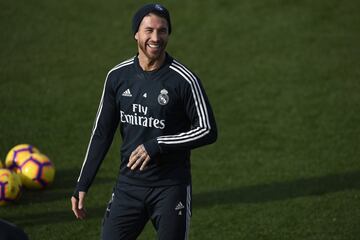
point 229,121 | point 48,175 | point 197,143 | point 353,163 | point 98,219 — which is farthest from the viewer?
point 229,121

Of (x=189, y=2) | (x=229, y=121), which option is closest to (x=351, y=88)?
(x=229, y=121)

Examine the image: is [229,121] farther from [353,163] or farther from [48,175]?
[48,175]

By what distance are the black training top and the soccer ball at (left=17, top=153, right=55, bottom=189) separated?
14.4 feet

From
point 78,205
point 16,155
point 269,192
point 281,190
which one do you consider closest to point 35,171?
point 16,155

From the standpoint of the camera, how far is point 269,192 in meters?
11.2

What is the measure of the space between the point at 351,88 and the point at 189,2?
5.92m

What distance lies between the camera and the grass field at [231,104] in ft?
34.1

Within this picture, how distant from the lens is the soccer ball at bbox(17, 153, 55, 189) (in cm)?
1108

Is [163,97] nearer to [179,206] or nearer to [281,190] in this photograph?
[179,206]

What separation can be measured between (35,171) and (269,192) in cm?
362

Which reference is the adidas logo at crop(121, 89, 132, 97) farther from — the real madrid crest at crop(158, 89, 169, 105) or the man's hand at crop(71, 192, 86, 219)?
the man's hand at crop(71, 192, 86, 219)

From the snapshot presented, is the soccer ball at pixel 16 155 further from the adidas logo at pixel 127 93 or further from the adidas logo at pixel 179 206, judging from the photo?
the adidas logo at pixel 179 206

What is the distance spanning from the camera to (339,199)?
428 inches

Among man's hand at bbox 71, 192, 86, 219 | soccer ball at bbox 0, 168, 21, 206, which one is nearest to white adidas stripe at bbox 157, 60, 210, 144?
man's hand at bbox 71, 192, 86, 219
